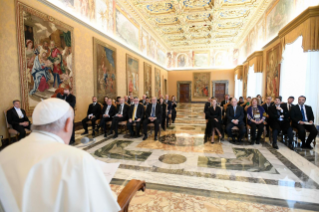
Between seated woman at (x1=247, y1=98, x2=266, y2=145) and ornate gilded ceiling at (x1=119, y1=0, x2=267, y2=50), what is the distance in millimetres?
7866

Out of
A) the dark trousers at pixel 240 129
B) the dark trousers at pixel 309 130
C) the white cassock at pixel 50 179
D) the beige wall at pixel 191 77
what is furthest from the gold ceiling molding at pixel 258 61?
the white cassock at pixel 50 179

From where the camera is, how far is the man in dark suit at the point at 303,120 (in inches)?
199

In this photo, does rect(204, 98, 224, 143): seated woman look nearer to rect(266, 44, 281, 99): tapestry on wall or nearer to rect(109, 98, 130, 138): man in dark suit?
rect(109, 98, 130, 138): man in dark suit

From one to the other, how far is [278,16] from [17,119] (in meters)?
12.0

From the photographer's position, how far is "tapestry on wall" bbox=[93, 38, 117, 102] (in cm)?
829

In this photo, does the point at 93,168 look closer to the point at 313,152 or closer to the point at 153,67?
the point at 313,152

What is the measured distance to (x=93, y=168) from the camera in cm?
90

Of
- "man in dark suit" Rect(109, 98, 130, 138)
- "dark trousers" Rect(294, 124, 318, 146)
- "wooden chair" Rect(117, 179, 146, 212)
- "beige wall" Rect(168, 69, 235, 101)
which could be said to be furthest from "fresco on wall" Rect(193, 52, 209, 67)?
"wooden chair" Rect(117, 179, 146, 212)

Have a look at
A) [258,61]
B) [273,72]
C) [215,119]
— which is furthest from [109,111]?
[258,61]

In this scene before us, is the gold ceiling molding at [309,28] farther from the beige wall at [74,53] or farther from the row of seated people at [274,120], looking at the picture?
Result: the beige wall at [74,53]

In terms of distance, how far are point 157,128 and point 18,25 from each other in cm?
527

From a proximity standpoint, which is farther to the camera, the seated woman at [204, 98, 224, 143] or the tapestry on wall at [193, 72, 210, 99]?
the tapestry on wall at [193, 72, 210, 99]

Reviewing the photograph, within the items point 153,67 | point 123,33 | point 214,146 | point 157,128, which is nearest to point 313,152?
point 214,146

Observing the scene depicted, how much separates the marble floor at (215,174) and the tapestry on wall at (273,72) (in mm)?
4404
